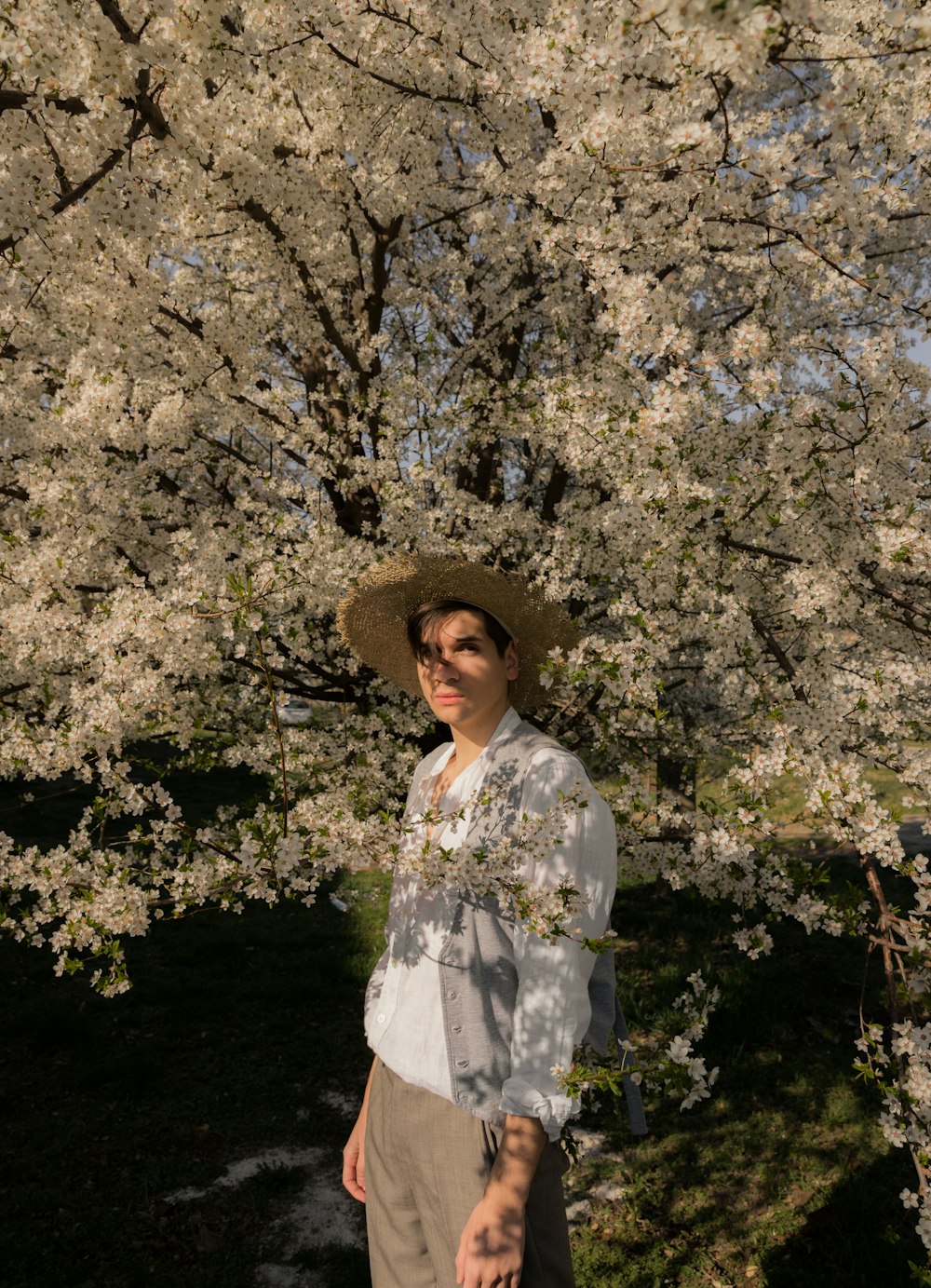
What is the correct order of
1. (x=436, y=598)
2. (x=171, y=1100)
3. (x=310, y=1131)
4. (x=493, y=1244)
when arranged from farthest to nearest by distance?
(x=171, y=1100), (x=310, y=1131), (x=436, y=598), (x=493, y=1244)

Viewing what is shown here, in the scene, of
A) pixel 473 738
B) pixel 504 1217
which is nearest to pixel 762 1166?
pixel 504 1217

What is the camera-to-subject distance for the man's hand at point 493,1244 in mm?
1888

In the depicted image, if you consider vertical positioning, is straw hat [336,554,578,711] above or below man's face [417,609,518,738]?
above

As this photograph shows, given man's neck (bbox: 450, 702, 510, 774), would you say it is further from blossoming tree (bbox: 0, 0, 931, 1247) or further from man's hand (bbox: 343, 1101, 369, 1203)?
man's hand (bbox: 343, 1101, 369, 1203)

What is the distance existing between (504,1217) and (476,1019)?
17.3 inches

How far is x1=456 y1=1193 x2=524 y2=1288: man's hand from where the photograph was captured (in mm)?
1888

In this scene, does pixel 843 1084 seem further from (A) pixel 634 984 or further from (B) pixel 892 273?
(B) pixel 892 273

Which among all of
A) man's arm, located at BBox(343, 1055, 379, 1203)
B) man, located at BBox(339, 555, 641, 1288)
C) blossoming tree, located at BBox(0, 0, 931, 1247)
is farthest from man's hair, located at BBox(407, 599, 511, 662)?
man's arm, located at BBox(343, 1055, 379, 1203)

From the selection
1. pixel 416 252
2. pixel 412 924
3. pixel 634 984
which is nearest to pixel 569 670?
pixel 412 924

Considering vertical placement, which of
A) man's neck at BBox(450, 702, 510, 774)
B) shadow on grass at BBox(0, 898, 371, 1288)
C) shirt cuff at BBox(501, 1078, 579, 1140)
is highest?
man's neck at BBox(450, 702, 510, 774)

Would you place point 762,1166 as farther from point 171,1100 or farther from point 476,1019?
point 171,1100

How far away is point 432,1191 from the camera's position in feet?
6.93

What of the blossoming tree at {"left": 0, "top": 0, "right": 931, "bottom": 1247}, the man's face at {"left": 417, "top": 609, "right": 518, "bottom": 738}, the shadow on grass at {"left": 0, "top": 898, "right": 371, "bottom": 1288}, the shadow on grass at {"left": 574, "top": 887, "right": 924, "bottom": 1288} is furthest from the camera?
the shadow on grass at {"left": 0, "top": 898, "right": 371, "bottom": 1288}

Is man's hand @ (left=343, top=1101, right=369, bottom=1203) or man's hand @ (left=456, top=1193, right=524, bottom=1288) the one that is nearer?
man's hand @ (left=456, top=1193, right=524, bottom=1288)
